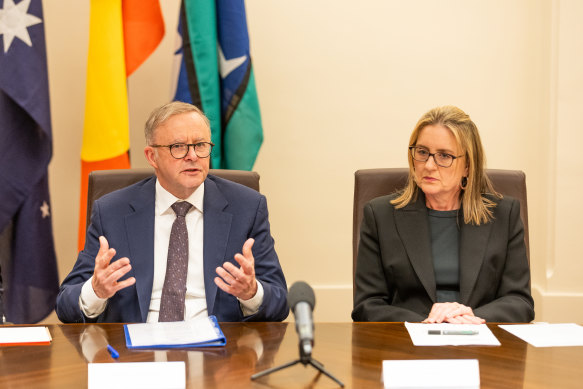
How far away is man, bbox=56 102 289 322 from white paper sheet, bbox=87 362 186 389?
0.65 meters

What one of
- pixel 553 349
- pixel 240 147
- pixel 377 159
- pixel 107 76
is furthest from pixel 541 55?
pixel 553 349

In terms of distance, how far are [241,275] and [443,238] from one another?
3.06 feet

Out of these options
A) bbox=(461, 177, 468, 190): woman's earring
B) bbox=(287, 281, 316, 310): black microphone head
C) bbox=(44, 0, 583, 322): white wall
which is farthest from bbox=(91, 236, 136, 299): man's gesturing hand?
bbox=(44, 0, 583, 322): white wall

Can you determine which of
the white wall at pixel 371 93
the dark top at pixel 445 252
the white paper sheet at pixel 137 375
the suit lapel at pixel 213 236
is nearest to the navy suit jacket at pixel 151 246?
the suit lapel at pixel 213 236

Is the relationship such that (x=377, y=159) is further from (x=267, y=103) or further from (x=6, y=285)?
(x=6, y=285)

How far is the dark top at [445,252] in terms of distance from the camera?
2652 mm

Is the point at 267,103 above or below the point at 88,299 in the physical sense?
above

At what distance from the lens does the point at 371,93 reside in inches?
174

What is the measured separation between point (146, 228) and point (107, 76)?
1427mm

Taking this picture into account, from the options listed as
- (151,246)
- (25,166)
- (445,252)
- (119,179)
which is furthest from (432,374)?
(25,166)

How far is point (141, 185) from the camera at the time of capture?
267 cm

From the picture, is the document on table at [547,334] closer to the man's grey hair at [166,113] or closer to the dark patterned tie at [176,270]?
the dark patterned tie at [176,270]

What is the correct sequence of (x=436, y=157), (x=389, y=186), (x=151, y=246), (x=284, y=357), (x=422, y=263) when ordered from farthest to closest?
(x=389, y=186) → (x=436, y=157) → (x=422, y=263) → (x=151, y=246) → (x=284, y=357)

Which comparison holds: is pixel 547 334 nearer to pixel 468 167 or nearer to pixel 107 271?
pixel 468 167
